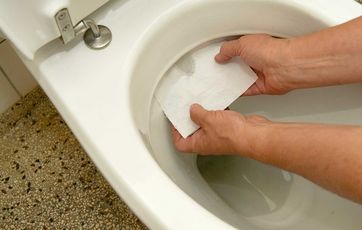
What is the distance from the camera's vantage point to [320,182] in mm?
521

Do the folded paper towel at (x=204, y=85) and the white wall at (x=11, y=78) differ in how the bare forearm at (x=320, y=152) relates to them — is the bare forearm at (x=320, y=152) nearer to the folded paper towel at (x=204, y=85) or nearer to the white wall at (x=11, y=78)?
the folded paper towel at (x=204, y=85)

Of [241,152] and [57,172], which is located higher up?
[241,152]

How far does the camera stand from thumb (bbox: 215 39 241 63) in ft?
2.24

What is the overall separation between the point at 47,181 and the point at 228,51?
493 millimetres

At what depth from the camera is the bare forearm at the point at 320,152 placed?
0.48 metres

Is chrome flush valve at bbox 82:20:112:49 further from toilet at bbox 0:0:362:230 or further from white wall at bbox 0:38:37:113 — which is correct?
white wall at bbox 0:38:37:113

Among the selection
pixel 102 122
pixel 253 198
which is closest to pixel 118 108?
pixel 102 122

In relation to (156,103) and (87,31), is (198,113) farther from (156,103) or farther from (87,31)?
(87,31)

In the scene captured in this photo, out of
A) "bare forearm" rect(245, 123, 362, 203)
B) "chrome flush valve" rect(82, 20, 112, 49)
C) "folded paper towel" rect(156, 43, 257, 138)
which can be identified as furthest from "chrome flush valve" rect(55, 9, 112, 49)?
"bare forearm" rect(245, 123, 362, 203)

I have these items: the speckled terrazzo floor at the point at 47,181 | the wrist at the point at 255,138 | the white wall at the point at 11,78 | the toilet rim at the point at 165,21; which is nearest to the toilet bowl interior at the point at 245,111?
the toilet rim at the point at 165,21

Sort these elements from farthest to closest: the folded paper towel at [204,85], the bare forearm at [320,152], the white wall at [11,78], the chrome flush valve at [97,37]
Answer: the white wall at [11,78] < the folded paper towel at [204,85] < the chrome flush valve at [97,37] < the bare forearm at [320,152]

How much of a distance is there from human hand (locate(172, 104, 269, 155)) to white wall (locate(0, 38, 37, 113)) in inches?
16.5

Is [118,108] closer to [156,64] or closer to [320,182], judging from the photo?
[156,64]

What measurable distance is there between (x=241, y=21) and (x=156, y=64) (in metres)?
0.15
